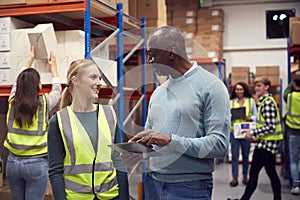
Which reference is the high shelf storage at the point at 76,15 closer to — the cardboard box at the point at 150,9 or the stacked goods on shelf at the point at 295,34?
the cardboard box at the point at 150,9

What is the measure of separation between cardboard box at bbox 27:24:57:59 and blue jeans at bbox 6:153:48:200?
0.79m

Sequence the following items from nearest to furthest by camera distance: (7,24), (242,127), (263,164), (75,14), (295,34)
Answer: (7,24)
(75,14)
(263,164)
(242,127)
(295,34)

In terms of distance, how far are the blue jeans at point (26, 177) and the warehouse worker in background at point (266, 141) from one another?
7.13 ft

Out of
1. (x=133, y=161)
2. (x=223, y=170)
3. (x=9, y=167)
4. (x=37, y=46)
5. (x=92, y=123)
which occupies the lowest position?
(x=223, y=170)

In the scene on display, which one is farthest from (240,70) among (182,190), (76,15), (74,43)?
(182,190)

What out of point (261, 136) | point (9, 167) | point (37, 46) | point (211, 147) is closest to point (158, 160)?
point (211, 147)

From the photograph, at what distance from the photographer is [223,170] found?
7.81 m

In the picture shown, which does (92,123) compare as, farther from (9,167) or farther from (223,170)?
(223,170)

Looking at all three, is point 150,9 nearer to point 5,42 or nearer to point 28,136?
point 5,42

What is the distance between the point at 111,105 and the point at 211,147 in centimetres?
50

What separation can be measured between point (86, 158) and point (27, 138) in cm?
132

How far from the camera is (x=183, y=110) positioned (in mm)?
1450

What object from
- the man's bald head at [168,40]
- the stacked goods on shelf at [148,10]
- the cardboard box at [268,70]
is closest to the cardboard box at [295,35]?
the stacked goods on shelf at [148,10]

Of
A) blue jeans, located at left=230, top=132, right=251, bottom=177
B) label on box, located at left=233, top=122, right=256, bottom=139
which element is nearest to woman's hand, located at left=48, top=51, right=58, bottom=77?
label on box, located at left=233, top=122, right=256, bottom=139
